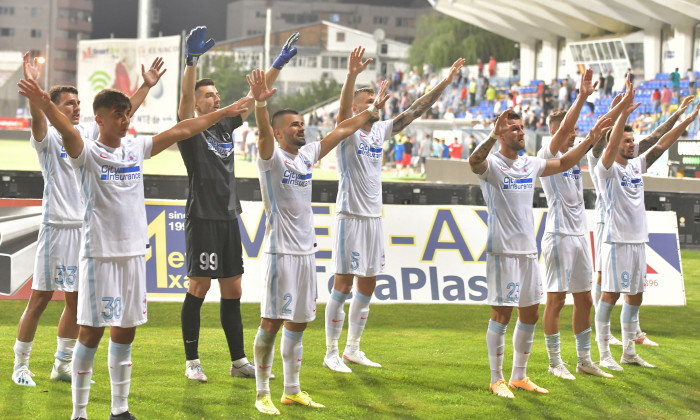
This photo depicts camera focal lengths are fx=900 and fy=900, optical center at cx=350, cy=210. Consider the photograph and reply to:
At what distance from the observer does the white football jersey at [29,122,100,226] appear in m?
7.18

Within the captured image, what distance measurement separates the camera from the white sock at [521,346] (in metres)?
7.41

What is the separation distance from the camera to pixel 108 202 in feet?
18.9

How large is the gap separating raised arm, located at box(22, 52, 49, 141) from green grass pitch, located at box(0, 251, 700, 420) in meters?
2.00

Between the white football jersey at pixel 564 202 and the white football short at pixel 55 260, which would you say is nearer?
the white football short at pixel 55 260

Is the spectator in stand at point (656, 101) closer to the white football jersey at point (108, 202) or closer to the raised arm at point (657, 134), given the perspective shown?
the raised arm at point (657, 134)

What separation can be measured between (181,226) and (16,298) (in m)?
2.10

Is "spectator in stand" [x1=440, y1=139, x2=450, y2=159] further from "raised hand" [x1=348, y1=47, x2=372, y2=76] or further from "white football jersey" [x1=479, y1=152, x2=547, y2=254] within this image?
"white football jersey" [x1=479, y1=152, x2=547, y2=254]

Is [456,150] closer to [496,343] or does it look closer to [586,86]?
[586,86]

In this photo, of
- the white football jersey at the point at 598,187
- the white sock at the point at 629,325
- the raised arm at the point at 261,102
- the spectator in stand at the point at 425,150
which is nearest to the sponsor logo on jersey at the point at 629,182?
the white football jersey at the point at 598,187

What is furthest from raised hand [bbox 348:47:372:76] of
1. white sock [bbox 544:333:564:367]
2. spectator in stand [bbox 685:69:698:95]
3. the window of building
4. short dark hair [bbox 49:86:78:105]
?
the window of building

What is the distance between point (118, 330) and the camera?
19.3ft

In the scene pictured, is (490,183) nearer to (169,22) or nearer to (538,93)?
(538,93)

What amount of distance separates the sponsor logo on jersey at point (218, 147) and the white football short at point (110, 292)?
Answer: 1.90 meters

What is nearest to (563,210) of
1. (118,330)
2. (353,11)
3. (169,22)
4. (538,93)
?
(118,330)
